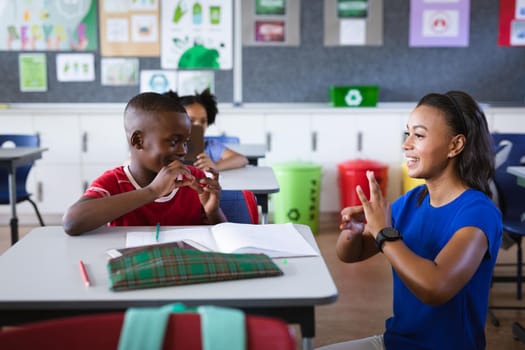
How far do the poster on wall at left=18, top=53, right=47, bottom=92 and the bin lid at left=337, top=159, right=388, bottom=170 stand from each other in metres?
2.46

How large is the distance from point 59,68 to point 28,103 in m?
0.38

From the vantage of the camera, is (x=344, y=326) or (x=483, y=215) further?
(x=344, y=326)

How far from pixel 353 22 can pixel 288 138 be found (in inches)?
41.9

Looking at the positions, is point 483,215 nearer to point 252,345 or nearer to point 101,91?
point 252,345

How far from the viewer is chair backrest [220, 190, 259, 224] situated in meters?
2.03

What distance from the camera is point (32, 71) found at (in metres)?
5.10

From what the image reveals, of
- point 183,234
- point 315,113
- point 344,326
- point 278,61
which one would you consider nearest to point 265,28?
point 278,61

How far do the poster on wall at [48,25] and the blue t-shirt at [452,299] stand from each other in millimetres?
4174

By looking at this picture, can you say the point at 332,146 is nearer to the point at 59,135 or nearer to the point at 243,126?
the point at 243,126

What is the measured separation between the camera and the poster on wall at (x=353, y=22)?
5.04 meters

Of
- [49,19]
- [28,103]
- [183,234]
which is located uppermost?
[49,19]

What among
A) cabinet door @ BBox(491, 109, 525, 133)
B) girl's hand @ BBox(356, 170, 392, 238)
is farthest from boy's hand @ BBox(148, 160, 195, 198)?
cabinet door @ BBox(491, 109, 525, 133)

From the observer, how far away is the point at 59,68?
5.11m

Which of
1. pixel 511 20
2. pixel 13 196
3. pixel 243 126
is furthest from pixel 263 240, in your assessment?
pixel 511 20
